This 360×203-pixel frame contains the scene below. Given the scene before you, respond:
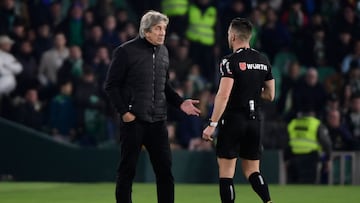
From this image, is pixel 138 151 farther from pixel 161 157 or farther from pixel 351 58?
pixel 351 58

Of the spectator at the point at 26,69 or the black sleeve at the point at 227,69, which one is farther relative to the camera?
the spectator at the point at 26,69

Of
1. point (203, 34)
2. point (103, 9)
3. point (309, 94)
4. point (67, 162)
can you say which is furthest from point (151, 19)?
point (103, 9)

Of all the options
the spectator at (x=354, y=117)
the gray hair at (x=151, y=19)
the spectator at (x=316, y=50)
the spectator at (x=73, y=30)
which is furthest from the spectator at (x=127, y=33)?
the gray hair at (x=151, y=19)

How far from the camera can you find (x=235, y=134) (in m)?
11.2

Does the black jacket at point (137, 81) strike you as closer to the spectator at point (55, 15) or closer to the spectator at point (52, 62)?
the spectator at point (52, 62)

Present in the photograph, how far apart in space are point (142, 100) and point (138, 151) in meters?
0.51

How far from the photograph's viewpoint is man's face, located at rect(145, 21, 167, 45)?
36.4ft

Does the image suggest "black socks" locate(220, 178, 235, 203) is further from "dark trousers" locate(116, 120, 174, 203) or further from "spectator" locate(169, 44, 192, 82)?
→ "spectator" locate(169, 44, 192, 82)

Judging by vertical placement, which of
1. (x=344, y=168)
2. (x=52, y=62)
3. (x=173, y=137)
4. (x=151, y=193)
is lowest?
(x=344, y=168)

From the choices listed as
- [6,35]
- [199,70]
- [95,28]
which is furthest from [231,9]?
[6,35]

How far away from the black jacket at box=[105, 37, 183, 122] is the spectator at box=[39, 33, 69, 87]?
32.3 feet

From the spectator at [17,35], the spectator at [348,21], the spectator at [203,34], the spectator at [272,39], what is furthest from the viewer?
the spectator at [348,21]

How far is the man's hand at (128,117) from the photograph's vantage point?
11.0 meters

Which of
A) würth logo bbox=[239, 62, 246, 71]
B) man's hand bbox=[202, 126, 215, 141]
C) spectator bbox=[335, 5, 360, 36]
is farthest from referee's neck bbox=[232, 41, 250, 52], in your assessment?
spectator bbox=[335, 5, 360, 36]
